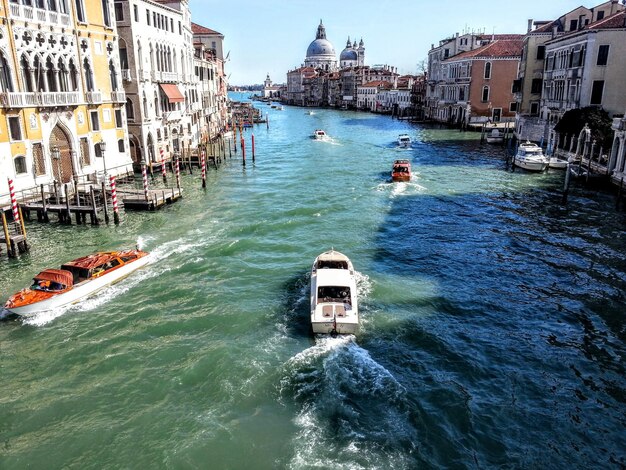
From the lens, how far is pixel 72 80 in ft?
110

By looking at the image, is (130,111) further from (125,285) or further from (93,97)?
(125,285)

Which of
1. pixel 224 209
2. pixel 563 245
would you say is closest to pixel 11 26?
pixel 224 209

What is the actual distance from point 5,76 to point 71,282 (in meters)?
16.6

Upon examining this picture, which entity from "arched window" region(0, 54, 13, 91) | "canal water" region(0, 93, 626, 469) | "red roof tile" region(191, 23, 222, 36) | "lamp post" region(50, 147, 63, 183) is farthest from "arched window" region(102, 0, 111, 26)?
"red roof tile" region(191, 23, 222, 36)

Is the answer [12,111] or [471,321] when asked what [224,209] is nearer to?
[12,111]

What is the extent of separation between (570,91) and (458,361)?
39.9 m

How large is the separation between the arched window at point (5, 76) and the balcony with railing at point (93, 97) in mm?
6578

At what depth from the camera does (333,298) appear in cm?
1686

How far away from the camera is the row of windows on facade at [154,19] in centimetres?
3975

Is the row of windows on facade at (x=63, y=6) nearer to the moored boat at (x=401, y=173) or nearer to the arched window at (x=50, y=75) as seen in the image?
the arched window at (x=50, y=75)

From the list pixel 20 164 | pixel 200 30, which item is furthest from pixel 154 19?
pixel 200 30

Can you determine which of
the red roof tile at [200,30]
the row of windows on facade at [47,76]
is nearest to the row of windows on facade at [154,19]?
the row of windows on facade at [47,76]

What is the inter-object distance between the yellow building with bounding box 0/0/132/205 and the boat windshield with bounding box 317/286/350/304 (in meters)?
19.6

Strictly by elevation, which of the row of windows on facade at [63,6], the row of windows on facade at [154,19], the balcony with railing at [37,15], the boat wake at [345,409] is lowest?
the boat wake at [345,409]
